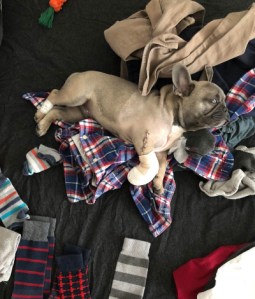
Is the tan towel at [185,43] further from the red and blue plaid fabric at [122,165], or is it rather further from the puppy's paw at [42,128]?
the puppy's paw at [42,128]

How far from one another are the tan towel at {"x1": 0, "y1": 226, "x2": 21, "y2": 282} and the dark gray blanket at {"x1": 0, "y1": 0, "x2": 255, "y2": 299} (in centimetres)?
6

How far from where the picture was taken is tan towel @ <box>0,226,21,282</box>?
4.57 ft

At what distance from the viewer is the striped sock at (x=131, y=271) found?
1414 millimetres

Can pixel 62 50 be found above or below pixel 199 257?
above

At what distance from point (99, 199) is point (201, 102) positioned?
581 mm

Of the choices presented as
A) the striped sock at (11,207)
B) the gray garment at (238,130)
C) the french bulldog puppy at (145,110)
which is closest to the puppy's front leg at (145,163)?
the french bulldog puppy at (145,110)

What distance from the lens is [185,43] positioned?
1.48 m

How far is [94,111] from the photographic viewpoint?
61.4 inches

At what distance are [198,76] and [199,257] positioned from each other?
736 millimetres

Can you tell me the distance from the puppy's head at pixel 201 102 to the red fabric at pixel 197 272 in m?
0.51

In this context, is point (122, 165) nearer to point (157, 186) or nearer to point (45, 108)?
point (157, 186)

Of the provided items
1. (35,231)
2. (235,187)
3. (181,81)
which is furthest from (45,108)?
(235,187)

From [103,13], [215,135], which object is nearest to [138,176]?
[215,135]

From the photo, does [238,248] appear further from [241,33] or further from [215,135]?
[241,33]
